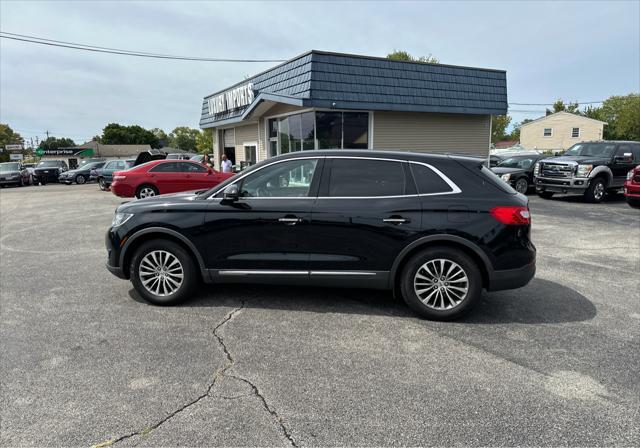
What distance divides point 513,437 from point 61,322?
420cm

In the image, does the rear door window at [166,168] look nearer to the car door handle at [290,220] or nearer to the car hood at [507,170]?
the car door handle at [290,220]

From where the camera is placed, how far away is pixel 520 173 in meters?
Result: 16.8

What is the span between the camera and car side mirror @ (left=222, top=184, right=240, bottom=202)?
14.9 feet

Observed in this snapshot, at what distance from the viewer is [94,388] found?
314 centimetres

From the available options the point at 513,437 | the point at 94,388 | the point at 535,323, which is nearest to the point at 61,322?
the point at 94,388

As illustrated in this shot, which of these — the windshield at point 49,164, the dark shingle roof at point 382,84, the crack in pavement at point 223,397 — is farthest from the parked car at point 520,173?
the windshield at point 49,164

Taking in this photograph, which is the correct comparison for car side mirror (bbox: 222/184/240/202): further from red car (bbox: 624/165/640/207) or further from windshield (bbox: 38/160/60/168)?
windshield (bbox: 38/160/60/168)

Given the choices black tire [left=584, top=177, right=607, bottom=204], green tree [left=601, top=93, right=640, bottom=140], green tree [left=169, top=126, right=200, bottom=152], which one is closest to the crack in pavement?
black tire [left=584, top=177, right=607, bottom=204]

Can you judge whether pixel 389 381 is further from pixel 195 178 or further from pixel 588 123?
pixel 588 123

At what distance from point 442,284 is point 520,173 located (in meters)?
14.3

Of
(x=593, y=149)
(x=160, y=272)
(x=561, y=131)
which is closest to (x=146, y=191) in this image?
(x=160, y=272)

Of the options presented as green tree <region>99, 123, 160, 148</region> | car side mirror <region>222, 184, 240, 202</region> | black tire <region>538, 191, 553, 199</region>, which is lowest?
black tire <region>538, 191, 553, 199</region>

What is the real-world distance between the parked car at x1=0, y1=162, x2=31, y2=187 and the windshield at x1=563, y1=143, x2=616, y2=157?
105 feet

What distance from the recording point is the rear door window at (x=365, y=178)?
446 cm
